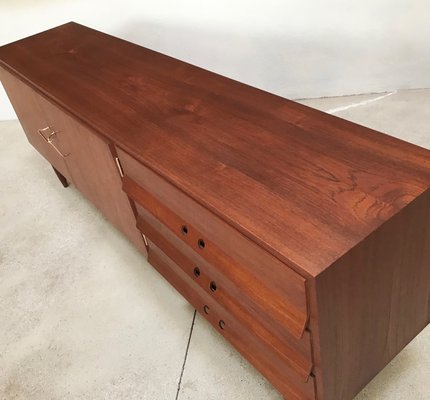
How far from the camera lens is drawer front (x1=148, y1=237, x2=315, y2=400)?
2.99ft

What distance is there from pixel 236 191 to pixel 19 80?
3.29ft

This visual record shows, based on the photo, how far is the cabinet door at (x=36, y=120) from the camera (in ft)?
4.86

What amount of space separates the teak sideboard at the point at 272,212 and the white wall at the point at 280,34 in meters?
0.84

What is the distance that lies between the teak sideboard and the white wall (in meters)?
0.84

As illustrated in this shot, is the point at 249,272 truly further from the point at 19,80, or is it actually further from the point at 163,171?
the point at 19,80

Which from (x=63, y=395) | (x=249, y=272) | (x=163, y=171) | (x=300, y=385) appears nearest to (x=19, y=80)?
(x=163, y=171)

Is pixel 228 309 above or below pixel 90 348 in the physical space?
above

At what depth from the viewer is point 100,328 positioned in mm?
1332

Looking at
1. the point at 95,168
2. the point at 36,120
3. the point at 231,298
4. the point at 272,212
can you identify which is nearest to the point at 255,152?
the point at 272,212

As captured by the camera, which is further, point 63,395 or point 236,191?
point 63,395

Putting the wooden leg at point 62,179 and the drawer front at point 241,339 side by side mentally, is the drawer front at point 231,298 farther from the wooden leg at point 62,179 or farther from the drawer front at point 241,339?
the wooden leg at point 62,179

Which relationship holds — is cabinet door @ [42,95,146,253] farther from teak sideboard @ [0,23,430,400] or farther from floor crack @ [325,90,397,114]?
floor crack @ [325,90,397,114]

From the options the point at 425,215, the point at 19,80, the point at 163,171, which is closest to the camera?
the point at 425,215

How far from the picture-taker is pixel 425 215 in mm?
809
